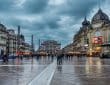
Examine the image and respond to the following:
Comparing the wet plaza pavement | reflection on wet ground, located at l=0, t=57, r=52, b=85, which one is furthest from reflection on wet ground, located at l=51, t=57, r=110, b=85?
reflection on wet ground, located at l=0, t=57, r=52, b=85

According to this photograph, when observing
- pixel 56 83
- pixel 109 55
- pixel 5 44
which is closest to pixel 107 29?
pixel 5 44

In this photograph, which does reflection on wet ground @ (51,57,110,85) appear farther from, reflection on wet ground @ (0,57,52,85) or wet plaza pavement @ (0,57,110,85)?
reflection on wet ground @ (0,57,52,85)

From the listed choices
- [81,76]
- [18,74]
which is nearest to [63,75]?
[81,76]

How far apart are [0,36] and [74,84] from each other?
155 metres

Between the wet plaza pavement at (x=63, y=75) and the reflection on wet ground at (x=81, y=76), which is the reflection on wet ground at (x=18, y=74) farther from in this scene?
the reflection on wet ground at (x=81, y=76)

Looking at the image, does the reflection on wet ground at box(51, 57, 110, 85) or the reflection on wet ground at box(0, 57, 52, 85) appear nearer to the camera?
the reflection on wet ground at box(51, 57, 110, 85)

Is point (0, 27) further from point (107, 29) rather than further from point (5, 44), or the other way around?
point (107, 29)

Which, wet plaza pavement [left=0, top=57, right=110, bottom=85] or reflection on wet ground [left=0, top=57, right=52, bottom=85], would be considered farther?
reflection on wet ground [left=0, top=57, right=52, bottom=85]

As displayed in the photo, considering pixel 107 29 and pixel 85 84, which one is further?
pixel 107 29

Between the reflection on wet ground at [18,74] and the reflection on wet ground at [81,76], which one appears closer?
the reflection on wet ground at [81,76]

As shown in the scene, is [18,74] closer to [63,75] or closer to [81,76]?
[63,75]

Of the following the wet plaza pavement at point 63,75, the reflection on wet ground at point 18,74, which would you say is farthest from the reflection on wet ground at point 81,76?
the reflection on wet ground at point 18,74

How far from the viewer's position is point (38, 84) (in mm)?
17344

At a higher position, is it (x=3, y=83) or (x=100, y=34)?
(x=100, y=34)
